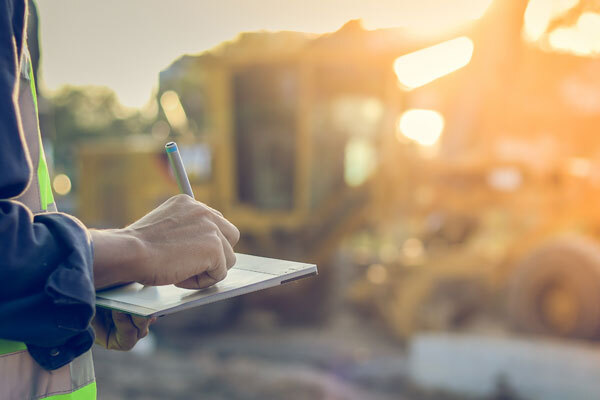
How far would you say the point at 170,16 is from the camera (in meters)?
1.59

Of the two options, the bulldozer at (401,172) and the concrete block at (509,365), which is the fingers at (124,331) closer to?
the bulldozer at (401,172)

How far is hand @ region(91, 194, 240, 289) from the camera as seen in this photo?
2.98 feet

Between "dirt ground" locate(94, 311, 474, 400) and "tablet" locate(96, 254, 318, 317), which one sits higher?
"tablet" locate(96, 254, 318, 317)

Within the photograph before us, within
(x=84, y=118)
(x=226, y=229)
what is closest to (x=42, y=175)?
(x=226, y=229)

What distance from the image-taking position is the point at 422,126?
6.16 m

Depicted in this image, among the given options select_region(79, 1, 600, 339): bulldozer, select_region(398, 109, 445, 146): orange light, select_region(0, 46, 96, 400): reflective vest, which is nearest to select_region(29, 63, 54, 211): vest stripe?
select_region(0, 46, 96, 400): reflective vest

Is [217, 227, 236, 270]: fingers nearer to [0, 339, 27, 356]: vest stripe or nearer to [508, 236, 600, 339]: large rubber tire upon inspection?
[0, 339, 27, 356]: vest stripe

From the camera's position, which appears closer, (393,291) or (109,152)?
(393,291)

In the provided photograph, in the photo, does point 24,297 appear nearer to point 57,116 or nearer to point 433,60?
point 433,60

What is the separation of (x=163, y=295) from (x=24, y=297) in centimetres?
22

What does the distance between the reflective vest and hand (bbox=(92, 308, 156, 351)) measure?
78mm

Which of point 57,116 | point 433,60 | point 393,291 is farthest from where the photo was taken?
point 57,116

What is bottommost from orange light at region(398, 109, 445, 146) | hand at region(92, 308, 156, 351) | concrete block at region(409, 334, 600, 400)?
concrete block at region(409, 334, 600, 400)

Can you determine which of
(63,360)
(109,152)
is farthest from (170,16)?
(109,152)
